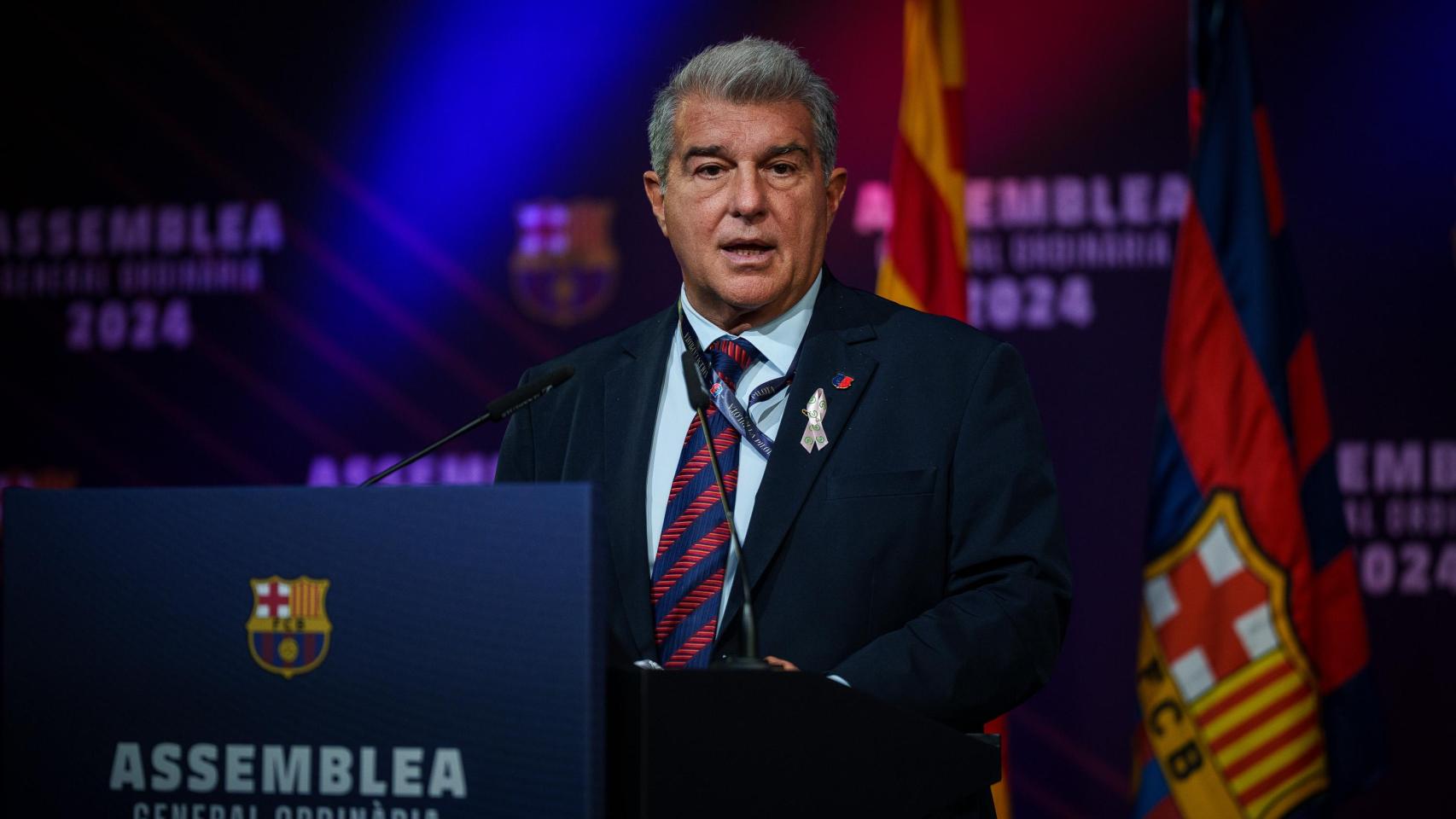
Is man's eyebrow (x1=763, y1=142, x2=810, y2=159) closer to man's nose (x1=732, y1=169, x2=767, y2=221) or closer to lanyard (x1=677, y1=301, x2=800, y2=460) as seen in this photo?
man's nose (x1=732, y1=169, x2=767, y2=221)

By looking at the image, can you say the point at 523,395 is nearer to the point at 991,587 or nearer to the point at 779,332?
the point at 779,332

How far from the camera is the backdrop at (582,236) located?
371cm

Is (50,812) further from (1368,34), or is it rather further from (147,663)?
(1368,34)

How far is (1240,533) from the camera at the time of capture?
3.21 meters

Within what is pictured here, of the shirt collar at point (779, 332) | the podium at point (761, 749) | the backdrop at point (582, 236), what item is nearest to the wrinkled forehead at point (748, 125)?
the shirt collar at point (779, 332)

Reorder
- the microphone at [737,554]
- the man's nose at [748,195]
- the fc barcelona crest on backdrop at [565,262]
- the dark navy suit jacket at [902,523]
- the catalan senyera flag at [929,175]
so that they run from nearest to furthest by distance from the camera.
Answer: the microphone at [737,554] → the dark navy suit jacket at [902,523] → the man's nose at [748,195] → the catalan senyera flag at [929,175] → the fc barcelona crest on backdrop at [565,262]

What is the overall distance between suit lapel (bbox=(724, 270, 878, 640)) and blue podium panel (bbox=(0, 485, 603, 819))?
62cm

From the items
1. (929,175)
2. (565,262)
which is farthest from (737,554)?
(565,262)

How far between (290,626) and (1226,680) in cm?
251

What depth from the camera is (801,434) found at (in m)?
1.83

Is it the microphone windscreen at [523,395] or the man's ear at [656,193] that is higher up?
the man's ear at [656,193]

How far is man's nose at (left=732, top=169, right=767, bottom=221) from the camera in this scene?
1.95 m

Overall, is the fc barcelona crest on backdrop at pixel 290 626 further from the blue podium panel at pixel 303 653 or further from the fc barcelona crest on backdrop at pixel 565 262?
the fc barcelona crest on backdrop at pixel 565 262

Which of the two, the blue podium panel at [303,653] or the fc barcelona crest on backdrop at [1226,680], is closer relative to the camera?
the blue podium panel at [303,653]
